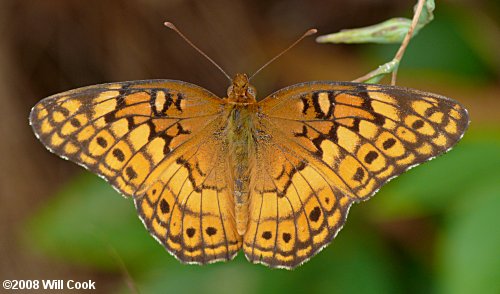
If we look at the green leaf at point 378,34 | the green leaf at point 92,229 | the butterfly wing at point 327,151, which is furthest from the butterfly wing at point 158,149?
the green leaf at point 92,229

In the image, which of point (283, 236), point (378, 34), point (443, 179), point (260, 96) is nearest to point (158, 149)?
point (283, 236)

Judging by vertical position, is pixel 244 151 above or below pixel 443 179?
above

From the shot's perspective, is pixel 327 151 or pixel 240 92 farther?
pixel 240 92

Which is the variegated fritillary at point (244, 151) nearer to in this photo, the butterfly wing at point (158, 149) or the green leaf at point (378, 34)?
the butterfly wing at point (158, 149)

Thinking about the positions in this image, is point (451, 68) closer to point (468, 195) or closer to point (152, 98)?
point (468, 195)

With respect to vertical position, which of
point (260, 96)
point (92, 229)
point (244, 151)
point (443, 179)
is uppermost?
point (260, 96)

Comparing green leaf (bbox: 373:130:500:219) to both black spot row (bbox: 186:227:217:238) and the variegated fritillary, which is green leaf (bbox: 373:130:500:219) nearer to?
the variegated fritillary

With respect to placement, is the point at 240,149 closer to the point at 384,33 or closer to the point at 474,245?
the point at 384,33
